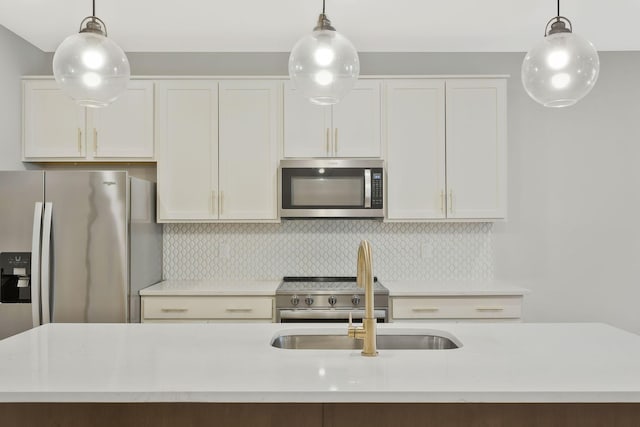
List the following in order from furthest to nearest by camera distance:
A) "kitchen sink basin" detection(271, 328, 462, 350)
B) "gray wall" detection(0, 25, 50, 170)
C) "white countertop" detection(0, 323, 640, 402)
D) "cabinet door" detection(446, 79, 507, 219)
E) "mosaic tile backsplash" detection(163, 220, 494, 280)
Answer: "mosaic tile backsplash" detection(163, 220, 494, 280) → "cabinet door" detection(446, 79, 507, 219) → "gray wall" detection(0, 25, 50, 170) → "kitchen sink basin" detection(271, 328, 462, 350) → "white countertop" detection(0, 323, 640, 402)

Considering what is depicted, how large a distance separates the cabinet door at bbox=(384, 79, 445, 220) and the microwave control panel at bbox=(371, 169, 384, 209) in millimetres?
99

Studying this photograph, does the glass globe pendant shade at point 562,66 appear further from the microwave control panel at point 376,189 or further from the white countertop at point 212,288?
the white countertop at point 212,288

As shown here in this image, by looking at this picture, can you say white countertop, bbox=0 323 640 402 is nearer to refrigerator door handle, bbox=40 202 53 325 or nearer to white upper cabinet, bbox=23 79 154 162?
refrigerator door handle, bbox=40 202 53 325

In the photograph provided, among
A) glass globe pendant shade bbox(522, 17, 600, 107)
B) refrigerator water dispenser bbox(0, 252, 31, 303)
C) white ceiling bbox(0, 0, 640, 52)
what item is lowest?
refrigerator water dispenser bbox(0, 252, 31, 303)

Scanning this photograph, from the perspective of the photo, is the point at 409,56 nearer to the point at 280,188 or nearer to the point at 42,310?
the point at 280,188

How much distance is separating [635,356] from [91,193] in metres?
2.83

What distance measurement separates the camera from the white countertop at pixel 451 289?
325cm

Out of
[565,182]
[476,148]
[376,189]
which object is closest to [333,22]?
[376,189]

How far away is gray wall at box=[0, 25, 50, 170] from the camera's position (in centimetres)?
338

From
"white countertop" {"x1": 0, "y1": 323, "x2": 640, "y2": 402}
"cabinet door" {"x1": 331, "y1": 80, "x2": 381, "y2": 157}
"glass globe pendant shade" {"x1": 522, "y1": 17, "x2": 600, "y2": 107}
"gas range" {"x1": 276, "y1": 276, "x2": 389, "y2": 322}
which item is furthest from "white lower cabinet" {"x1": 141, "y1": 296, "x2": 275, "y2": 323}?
"glass globe pendant shade" {"x1": 522, "y1": 17, "x2": 600, "y2": 107}

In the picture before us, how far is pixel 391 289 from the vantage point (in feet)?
10.9

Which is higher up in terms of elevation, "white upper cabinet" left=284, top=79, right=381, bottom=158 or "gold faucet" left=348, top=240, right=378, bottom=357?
"white upper cabinet" left=284, top=79, right=381, bottom=158

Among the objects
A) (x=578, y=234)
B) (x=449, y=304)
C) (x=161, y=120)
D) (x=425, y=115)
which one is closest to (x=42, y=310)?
(x=161, y=120)
